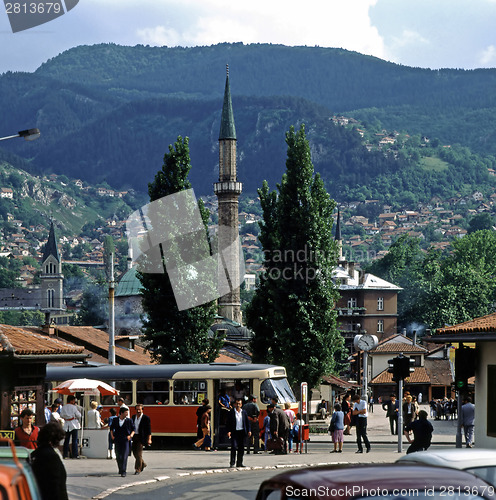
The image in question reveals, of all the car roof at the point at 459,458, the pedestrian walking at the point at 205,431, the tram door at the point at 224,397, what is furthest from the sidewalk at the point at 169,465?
the car roof at the point at 459,458

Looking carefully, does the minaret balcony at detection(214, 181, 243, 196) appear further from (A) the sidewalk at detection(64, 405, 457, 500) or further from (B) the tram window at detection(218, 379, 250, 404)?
(A) the sidewalk at detection(64, 405, 457, 500)

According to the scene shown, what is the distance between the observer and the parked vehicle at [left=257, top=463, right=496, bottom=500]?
8.05 m

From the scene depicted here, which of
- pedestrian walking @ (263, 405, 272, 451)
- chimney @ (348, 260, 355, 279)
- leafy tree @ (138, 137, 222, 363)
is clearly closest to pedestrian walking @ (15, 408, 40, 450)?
pedestrian walking @ (263, 405, 272, 451)

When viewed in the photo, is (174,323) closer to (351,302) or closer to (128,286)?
(128,286)

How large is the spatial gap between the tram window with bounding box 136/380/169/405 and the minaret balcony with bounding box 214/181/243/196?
63.7 meters

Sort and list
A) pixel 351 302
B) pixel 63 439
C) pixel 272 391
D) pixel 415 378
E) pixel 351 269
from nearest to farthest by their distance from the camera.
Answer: pixel 63 439 → pixel 272 391 → pixel 415 378 → pixel 351 302 → pixel 351 269

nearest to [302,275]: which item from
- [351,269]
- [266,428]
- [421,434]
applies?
[266,428]

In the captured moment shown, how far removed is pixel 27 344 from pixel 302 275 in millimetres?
22278

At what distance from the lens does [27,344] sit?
23.6 meters

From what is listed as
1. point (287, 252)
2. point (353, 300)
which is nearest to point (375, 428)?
point (287, 252)

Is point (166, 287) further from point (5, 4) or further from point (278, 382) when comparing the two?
point (5, 4)

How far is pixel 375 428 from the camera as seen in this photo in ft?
166

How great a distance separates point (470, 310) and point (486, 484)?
375 feet

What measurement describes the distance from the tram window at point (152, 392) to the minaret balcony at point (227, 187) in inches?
2506
